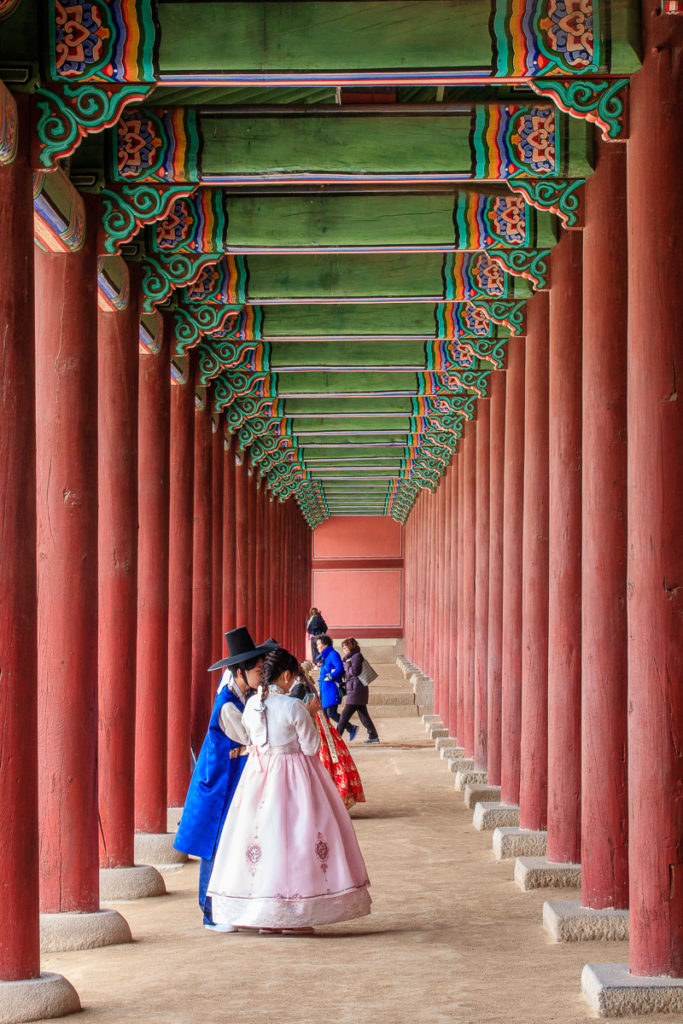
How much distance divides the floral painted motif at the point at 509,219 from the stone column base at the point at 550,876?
4154mm

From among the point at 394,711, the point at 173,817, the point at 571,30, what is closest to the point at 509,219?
the point at 571,30

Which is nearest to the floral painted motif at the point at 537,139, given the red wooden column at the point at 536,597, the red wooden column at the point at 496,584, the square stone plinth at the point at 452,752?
the red wooden column at the point at 536,597

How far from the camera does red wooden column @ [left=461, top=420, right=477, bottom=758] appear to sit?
16.3 m

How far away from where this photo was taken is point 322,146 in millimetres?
7879

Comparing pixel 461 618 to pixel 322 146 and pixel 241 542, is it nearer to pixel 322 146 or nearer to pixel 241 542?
pixel 241 542

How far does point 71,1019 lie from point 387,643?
34.8m

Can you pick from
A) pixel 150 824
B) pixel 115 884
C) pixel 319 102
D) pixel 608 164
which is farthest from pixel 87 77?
pixel 150 824

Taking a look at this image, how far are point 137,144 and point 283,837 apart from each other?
3954 millimetres

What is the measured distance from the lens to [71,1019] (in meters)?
5.95

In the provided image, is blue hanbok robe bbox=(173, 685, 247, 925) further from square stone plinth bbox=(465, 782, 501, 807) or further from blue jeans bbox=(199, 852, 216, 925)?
square stone plinth bbox=(465, 782, 501, 807)

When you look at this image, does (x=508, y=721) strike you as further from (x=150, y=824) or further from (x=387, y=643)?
(x=387, y=643)

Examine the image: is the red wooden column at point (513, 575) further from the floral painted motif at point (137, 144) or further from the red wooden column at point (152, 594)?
the floral painted motif at point (137, 144)

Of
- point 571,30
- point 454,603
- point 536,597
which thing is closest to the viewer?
point 571,30

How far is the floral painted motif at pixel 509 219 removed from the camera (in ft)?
30.8
